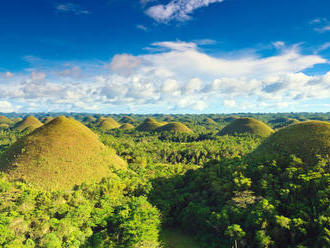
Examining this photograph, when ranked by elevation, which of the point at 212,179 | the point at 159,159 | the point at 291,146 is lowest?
the point at 159,159

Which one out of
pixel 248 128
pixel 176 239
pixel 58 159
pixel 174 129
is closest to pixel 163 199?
pixel 176 239

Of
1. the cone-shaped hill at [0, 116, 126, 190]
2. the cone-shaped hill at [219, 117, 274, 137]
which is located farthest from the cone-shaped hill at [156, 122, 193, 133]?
the cone-shaped hill at [0, 116, 126, 190]

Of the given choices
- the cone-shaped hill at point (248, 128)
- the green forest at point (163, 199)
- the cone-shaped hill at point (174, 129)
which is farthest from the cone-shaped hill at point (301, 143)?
the cone-shaped hill at point (174, 129)

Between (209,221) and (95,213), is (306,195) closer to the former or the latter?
(209,221)

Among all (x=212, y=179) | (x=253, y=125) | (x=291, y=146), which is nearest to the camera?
(x=212, y=179)

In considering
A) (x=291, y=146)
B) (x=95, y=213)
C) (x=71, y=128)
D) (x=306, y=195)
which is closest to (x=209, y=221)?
(x=306, y=195)

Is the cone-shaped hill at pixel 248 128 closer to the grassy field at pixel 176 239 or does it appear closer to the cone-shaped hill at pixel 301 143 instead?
the cone-shaped hill at pixel 301 143
